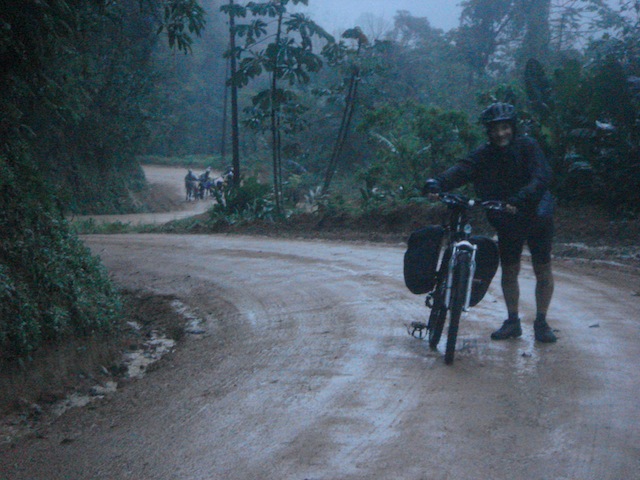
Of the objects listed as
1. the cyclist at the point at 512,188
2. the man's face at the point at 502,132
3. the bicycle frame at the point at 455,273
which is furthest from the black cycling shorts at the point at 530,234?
the man's face at the point at 502,132

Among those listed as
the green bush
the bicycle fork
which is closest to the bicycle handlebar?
the bicycle fork

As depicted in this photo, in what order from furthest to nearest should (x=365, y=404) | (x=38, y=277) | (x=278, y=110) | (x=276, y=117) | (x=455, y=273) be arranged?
(x=276, y=117)
(x=278, y=110)
(x=38, y=277)
(x=455, y=273)
(x=365, y=404)

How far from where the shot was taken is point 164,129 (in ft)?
138

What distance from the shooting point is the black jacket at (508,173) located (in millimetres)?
6246

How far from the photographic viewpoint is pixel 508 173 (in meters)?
6.45

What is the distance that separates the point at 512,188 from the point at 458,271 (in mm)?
1030

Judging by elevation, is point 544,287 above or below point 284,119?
below

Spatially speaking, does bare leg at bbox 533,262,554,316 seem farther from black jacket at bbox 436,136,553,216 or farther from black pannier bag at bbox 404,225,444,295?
black pannier bag at bbox 404,225,444,295

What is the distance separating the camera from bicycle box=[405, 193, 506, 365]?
586cm

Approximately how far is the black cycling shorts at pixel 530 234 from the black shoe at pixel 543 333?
0.53m

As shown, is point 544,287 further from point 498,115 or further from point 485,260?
point 498,115

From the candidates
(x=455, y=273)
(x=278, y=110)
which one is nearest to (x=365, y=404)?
(x=455, y=273)

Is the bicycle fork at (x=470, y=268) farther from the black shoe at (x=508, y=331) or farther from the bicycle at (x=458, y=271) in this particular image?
the black shoe at (x=508, y=331)

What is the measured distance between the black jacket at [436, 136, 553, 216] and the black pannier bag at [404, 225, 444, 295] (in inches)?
16.7
